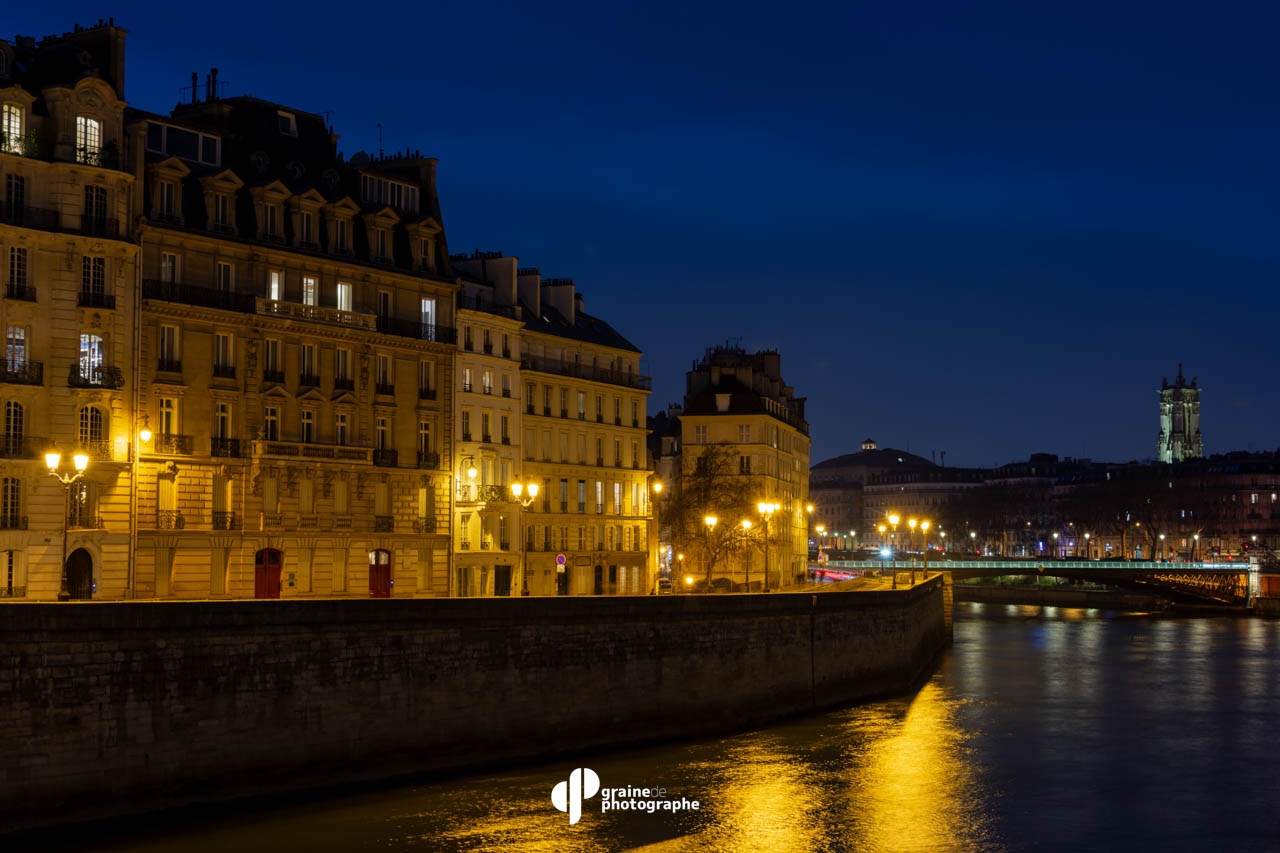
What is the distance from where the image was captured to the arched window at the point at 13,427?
4991 centimetres

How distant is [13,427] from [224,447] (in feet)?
28.1

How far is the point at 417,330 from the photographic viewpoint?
6600 cm

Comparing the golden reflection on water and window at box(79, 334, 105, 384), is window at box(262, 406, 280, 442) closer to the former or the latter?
window at box(79, 334, 105, 384)

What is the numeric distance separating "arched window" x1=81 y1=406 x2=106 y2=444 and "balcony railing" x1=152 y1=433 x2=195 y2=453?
290cm

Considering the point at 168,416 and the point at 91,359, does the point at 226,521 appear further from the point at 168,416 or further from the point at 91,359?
the point at 91,359

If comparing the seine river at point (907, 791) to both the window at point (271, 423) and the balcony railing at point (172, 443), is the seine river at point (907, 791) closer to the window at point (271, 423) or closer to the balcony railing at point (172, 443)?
the window at point (271, 423)

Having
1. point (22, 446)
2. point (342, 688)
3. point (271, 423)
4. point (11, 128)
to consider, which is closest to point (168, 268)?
point (271, 423)

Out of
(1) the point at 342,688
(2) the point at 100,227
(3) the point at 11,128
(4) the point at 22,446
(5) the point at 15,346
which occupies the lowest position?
(1) the point at 342,688

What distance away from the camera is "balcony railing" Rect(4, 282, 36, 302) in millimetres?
50531

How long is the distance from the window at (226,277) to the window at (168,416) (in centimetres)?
452

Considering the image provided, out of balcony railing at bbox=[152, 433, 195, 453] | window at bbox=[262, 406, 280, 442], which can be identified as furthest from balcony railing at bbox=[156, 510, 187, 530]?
window at bbox=[262, 406, 280, 442]

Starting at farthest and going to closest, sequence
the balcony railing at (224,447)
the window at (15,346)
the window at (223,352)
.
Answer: the window at (223,352), the balcony railing at (224,447), the window at (15,346)

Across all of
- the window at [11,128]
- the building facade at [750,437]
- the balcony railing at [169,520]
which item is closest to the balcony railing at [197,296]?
the window at [11,128]

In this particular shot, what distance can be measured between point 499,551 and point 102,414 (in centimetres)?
2440
